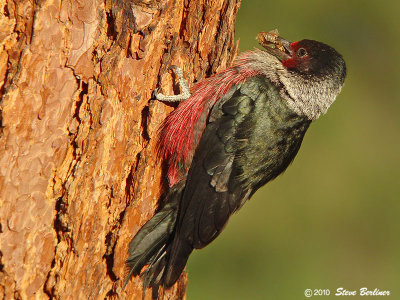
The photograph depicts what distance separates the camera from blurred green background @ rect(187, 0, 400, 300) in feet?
16.6

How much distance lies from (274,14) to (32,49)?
3.78m

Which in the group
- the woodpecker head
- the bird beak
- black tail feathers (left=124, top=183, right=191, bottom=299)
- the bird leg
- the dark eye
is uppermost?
the bird beak

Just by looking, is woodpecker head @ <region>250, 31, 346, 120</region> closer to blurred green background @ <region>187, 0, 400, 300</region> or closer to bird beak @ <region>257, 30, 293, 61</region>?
bird beak @ <region>257, 30, 293, 61</region>

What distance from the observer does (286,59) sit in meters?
3.46

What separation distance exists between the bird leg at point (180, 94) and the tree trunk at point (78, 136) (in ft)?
0.17

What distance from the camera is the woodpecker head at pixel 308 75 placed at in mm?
3227

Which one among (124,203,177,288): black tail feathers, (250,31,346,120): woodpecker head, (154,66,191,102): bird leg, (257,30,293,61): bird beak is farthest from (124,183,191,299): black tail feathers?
(257,30,293,61): bird beak

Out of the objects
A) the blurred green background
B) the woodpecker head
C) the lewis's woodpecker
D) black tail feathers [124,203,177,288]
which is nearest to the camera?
black tail feathers [124,203,177,288]

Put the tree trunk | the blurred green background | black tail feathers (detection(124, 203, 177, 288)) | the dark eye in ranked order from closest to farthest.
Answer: the tree trunk
black tail feathers (detection(124, 203, 177, 288))
the dark eye
the blurred green background

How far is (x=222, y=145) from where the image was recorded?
3041 mm

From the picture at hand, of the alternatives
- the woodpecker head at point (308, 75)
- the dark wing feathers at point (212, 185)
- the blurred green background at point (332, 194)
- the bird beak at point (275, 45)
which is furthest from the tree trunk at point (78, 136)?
the blurred green background at point (332, 194)

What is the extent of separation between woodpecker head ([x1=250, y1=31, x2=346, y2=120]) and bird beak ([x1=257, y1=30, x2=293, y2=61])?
2.3 inches

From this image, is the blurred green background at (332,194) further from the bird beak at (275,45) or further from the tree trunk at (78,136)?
the tree trunk at (78,136)

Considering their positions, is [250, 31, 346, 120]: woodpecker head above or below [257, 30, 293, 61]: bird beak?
below
